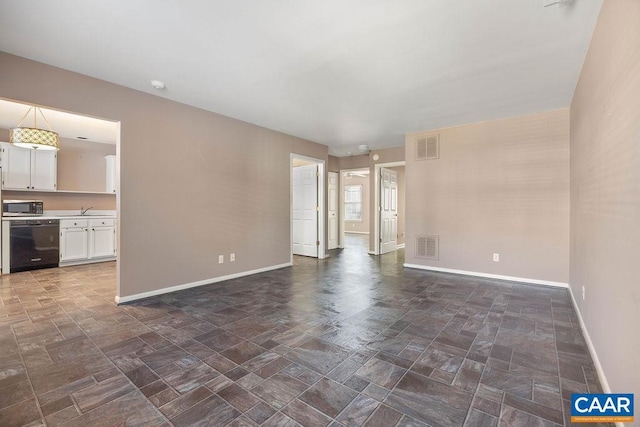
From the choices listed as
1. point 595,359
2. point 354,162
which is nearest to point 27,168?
point 354,162

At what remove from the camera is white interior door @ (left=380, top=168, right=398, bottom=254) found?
265 inches

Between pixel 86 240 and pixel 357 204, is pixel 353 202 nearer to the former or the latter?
pixel 357 204

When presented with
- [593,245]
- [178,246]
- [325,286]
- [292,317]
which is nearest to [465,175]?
[593,245]

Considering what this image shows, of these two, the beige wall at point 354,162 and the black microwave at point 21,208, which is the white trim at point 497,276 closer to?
the beige wall at point 354,162

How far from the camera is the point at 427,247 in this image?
199 inches

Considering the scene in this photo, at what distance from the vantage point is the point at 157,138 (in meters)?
3.55

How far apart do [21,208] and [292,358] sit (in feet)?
20.6

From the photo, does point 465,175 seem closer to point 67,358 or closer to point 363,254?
point 363,254

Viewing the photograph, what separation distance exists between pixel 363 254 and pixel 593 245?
15.5 feet

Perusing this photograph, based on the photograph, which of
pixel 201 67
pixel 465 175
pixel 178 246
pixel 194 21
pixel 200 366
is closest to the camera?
pixel 200 366

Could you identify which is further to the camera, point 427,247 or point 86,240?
point 86,240

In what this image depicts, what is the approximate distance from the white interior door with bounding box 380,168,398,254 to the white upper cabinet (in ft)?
22.7

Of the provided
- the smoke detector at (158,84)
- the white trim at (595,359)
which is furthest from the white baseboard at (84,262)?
the white trim at (595,359)

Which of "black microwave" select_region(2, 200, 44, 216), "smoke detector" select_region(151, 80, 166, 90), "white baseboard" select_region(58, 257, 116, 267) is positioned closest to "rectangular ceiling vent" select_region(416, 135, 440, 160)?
"smoke detector" select_region(151, 80, 166, 90)
